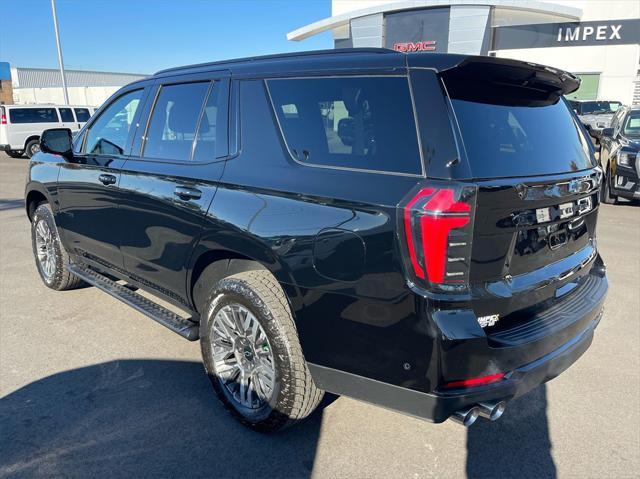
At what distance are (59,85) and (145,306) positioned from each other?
62.0m

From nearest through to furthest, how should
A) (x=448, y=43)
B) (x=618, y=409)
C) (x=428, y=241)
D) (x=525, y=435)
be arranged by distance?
1. (x=428, y=241)
2. (x=525, y=435)
3. (x=618, y=409)
4. (x=448, y=43)

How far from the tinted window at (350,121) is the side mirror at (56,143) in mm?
2499

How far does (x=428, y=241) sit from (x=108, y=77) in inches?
2710

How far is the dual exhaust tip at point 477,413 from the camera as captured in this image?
2.10 meters

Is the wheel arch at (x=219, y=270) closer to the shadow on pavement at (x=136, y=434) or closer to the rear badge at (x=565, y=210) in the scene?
the shadow on pavement at (x=136, y=434)

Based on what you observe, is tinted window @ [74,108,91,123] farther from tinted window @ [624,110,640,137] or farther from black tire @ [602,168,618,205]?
tinted window @ [624,110,640,137]

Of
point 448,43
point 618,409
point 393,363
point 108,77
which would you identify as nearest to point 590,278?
point 618,409

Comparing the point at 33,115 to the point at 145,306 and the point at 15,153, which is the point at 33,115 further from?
the point at 145,306

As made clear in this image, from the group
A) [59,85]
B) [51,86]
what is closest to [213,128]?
[51,86]

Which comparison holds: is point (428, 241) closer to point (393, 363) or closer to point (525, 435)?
point (393, 363)

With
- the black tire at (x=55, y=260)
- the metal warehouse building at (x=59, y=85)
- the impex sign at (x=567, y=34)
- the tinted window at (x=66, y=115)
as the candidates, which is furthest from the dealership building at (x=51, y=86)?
the black tire at (x=55, y=260)

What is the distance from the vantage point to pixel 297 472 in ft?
8.14

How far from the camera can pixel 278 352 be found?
2.51m

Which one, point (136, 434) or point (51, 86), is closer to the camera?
point (136, 434)
